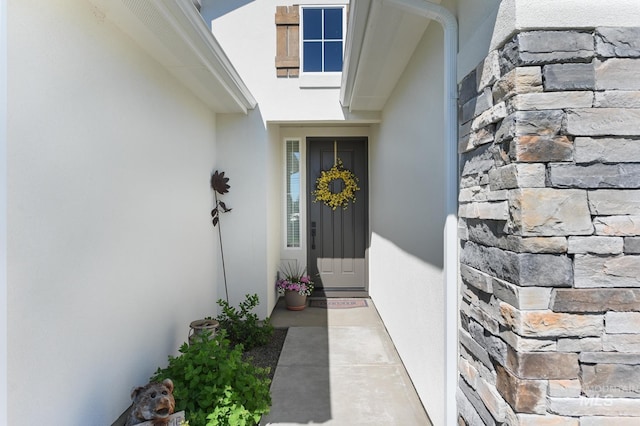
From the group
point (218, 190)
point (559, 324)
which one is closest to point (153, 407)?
point (559, 324)

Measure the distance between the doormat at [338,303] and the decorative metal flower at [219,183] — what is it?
1.97 meters

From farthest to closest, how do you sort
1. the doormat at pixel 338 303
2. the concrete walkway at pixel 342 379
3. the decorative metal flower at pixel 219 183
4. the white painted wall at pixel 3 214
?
1. the doormat at pixel 338 303
2. the decorative metal flower at pixel 219 183
3. the concrete walkway at pixel 342 379
4. the white painted wall at pixel 3 214

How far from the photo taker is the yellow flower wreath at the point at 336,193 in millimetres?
5016

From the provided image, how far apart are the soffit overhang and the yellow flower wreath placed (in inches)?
61.4

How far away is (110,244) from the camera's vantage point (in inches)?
74.4

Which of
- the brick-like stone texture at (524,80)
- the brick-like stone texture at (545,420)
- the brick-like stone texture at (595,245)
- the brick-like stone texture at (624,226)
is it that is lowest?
the brick-like stone texture at (545,420)

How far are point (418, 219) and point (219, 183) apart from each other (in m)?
2.18

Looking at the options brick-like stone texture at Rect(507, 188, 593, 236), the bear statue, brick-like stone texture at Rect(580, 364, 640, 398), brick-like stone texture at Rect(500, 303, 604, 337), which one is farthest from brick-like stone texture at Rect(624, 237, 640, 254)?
the bear statue

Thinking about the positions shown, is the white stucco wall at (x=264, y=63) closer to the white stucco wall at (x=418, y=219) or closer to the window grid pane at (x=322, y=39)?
the window grid pane at (x=322, y=39)

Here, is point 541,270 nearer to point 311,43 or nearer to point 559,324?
point 559,324

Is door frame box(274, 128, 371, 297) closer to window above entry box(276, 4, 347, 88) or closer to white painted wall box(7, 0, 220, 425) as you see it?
window above entry box(276, 4, 347, 88)

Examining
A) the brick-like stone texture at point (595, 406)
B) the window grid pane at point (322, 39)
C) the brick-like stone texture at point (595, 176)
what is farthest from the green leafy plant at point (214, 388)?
the window grid pane at point (322, 39)

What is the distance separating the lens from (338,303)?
15.5 ft

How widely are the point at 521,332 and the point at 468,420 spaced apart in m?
0.61
